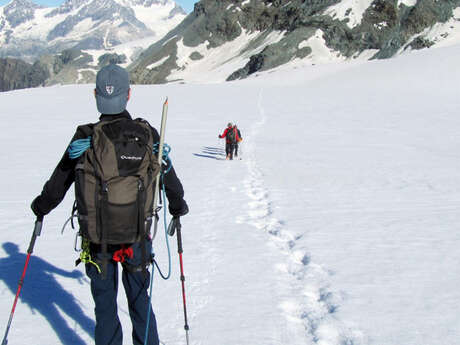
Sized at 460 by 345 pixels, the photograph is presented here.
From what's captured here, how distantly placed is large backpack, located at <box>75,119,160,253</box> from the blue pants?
0.30 m

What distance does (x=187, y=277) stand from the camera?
216 inches

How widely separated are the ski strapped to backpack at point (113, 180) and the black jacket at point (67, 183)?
110mm

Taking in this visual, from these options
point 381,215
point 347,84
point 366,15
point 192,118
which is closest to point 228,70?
point 366,15

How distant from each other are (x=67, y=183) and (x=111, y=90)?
72 cm

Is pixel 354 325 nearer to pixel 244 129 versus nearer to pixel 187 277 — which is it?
pixel 187 277

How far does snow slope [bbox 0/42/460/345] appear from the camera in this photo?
4391 millimetres

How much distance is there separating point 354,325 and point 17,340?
3036 mm

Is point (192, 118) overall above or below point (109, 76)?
below

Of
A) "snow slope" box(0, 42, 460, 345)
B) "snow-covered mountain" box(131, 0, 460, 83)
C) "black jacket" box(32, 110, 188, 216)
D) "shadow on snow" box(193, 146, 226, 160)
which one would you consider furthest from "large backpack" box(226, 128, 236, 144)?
"snow-covered mountain" box(131, 0, 460, 83)

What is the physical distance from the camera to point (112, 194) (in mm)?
→ 2959

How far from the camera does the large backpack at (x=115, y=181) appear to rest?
294 cm

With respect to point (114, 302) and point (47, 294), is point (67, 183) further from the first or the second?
point (47, 294)

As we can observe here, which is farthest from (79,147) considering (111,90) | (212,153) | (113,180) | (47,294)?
(212,153)

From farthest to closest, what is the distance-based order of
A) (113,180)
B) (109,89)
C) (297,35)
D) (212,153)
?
1. (297,35)
2. (212,153)
3. (109,89)
4. (113,180)
